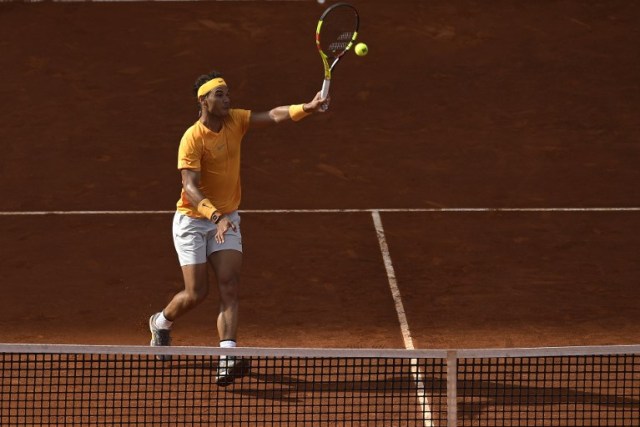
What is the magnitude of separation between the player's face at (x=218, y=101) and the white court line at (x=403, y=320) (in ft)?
6.80

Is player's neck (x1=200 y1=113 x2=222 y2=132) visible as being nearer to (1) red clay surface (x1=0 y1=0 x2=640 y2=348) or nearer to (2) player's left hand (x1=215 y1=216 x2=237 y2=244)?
(2) player's left hand (x1=215 y1=216 x2=237 y2=244)

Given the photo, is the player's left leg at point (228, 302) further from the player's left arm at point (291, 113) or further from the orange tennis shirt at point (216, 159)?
the player's left arm at point (291, 113)

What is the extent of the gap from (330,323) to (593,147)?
200 inches

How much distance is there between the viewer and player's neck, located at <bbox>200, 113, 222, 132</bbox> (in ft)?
30.3

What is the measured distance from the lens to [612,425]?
337 inches

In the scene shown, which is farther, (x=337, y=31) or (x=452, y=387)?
(x=337, y=31)

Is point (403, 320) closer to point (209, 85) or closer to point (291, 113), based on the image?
point (291, 113)

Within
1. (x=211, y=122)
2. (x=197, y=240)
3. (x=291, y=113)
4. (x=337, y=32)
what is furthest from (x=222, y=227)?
(x=337, y=32)

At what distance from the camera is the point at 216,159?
9.22m

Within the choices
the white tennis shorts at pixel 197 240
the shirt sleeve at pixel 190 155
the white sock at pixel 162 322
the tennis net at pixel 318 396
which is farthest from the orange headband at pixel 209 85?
the tennis net at pixel 318 396

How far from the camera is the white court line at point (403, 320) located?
8.61m

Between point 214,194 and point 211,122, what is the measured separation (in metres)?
0.48

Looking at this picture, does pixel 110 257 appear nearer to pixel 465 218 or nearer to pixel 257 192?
pixel 257 192

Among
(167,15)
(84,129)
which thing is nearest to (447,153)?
(84,129)
